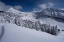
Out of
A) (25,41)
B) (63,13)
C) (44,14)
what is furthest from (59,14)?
(25,41)

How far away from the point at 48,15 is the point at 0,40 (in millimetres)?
96416

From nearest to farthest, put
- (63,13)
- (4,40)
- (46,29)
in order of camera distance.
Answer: (4,40)
(46,29)
(63,13)

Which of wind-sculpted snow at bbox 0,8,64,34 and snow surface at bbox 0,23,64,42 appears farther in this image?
wind-sculpted snow at bbox 0,8,64,34

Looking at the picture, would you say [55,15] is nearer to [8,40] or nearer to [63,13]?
[63,13]

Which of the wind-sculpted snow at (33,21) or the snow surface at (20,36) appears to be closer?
the snow surface at (20,36)

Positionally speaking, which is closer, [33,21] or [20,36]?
[20,36]

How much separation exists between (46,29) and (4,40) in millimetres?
35431

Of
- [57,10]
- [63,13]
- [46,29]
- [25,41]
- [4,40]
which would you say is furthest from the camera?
[57,10]

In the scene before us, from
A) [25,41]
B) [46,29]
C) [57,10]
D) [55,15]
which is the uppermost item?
[57,10]

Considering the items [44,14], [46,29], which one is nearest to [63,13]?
[44,14]

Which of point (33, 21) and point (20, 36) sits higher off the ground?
point (33, 21)

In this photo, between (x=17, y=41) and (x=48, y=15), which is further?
(x=48, y=15)

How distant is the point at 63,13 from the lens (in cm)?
8950

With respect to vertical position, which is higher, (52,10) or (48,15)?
(52,10)
